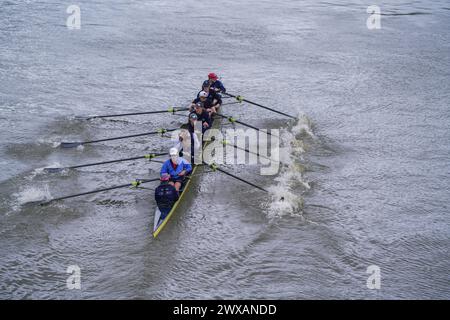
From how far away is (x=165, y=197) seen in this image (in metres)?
12.9

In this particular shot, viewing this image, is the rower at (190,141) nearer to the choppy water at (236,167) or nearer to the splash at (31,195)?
the choppy water at (236,167)

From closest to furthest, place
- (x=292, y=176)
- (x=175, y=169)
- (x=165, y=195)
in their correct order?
(x=165, y=195)
(x=175, y=169)
(x=292, y=176)

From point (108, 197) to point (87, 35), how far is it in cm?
1857

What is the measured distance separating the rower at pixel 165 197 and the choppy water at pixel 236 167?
613 millimetres

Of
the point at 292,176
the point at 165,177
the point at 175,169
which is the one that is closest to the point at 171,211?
the point at 165,177

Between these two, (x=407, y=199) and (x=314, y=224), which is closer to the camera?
(x=314, y=224)

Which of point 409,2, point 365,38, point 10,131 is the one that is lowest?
point 10,131

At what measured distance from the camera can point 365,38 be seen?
3222 centimetres

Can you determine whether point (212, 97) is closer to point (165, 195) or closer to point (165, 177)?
point (165, 177)

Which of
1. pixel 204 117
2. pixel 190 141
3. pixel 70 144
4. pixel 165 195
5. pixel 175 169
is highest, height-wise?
pixel 204 117

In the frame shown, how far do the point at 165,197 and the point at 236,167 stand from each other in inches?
175
